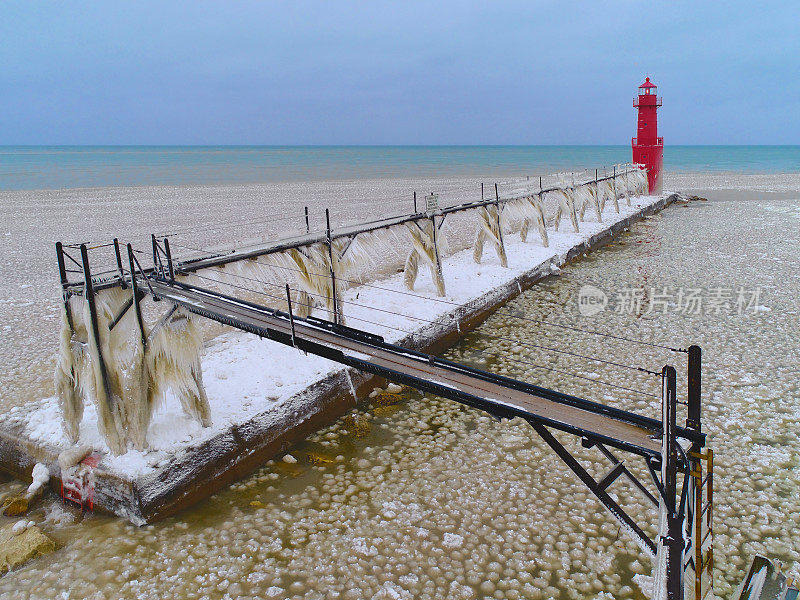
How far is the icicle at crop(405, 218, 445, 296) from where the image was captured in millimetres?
8875

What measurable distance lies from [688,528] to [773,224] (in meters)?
18.5

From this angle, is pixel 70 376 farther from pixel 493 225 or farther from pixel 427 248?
pixel 493 225

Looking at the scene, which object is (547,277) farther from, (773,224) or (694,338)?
(773,224)

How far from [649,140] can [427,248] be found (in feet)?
74.5

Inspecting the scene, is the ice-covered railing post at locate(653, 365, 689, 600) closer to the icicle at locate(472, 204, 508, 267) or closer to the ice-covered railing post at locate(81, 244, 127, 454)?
the ice-covered railing post at locate(81, 244, 127, 454)

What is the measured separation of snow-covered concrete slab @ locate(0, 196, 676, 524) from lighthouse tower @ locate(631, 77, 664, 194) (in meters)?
22.3

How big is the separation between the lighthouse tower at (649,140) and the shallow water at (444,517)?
22.1m

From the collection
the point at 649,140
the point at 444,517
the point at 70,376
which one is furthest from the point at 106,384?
the point at 649,140

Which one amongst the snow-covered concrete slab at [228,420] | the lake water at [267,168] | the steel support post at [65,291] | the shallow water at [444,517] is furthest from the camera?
the lake water at [267,168]

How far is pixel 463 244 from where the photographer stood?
15227 mm

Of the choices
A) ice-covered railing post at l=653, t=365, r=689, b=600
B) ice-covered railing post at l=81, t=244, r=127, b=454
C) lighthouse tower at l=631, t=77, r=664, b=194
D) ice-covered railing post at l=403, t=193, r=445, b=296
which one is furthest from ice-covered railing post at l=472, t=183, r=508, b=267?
lighthouse tower at l=631, t=77, r=664, b=194

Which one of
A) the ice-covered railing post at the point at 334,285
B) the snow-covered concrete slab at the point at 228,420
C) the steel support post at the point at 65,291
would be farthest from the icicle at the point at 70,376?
the ice-covered railing post at the point at 334,285

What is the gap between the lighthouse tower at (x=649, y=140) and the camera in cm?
2678

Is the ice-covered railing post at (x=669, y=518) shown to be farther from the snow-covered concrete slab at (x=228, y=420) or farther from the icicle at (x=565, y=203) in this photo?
the icicle at (x=565, y=203)
